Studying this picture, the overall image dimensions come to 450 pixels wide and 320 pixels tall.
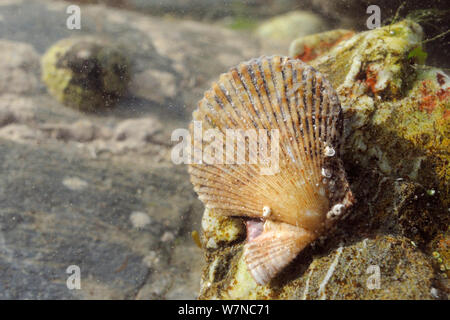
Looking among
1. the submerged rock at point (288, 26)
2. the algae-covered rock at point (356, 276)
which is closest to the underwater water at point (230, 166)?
the algae-covered rock at point (356, 276)

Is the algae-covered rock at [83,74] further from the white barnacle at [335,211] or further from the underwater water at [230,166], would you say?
the white barnacle at [335,211]

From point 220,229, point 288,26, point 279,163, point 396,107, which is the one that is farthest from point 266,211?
point 288,26

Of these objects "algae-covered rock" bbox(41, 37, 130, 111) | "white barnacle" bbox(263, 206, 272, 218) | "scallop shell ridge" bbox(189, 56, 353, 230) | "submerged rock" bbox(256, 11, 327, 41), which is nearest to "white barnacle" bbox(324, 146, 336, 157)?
"scallop shell ridge" bbox(189, 56, 353, 230)

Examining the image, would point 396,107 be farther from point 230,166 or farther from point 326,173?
point 230,166

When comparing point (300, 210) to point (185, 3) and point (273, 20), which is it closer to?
point (273, 20)

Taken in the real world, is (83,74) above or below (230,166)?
above
